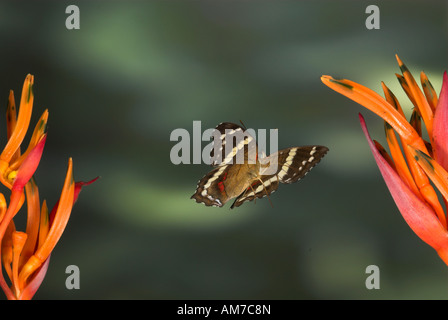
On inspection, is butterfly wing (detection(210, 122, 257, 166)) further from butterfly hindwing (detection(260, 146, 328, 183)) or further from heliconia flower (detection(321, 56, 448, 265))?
heliconia flower (detection(321, 56, 448, 265))

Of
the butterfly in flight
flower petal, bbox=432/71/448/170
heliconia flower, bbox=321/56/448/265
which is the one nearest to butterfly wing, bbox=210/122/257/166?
the butterfly in flight

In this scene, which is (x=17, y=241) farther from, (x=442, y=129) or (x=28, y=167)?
(x=442, y=129)

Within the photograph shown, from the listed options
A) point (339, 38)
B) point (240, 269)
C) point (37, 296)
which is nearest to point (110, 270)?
point (37, 296)

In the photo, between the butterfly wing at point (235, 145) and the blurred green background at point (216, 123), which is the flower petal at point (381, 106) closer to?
the butterfly wing at point (235, 145)

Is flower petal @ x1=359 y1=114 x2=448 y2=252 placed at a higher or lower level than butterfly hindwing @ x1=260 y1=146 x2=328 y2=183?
lower

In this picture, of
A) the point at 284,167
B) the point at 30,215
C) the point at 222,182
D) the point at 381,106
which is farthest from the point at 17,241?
the point at 381,106
